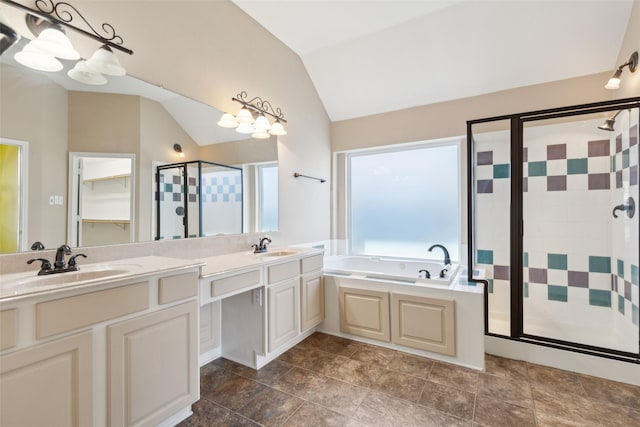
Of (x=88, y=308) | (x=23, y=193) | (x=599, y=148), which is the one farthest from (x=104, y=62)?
(x=599, y=148)

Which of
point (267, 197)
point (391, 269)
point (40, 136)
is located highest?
point (40, 136)

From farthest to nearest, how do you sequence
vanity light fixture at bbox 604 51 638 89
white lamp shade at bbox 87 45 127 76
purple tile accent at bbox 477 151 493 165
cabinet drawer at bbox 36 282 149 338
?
purple tile accent at bbox 477 151 493 165 → vanity light fixture at bbox 604 51 638 89 → white lamp shade at bbox 87 45 127 76 → cabinet drawer at bbox 36 282 149 338

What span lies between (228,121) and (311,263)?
143cm

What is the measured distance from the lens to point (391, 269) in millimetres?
3371

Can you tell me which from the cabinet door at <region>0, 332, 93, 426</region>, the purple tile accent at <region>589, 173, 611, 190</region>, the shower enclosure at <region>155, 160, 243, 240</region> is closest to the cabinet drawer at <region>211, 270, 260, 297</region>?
the shower enclosure at <region>155, 160, 243, 240</region>

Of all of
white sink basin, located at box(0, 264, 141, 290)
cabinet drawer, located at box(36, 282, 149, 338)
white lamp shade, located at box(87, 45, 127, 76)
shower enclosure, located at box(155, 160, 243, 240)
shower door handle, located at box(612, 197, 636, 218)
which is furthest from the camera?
shower door handle, located at box(612, 197, 636, 218)

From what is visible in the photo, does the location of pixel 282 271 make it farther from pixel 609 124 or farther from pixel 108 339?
pixel 609 124

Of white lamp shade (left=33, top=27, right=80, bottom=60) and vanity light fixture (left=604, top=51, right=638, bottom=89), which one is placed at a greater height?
vanity light fixture (left=604, top=51, right=638, bottom=89)

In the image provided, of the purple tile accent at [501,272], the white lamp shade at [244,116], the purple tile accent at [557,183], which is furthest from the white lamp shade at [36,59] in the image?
the purple tile accent at [557,183]

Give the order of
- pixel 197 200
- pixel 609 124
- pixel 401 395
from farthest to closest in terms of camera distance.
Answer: pixel 609 124
pixel 197 200
pixel 401 395

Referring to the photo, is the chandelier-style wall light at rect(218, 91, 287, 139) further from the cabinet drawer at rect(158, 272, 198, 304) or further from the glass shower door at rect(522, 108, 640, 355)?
the glass shower door at rect(522, 108, 640, 355)

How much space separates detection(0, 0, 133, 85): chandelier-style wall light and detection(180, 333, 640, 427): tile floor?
2010 mm

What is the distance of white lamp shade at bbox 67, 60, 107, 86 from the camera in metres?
1.49

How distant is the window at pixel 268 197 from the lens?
2.70 m
